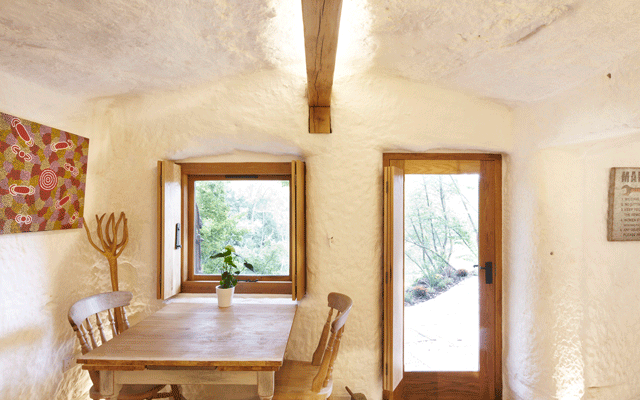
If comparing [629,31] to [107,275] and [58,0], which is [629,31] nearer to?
[58,0]

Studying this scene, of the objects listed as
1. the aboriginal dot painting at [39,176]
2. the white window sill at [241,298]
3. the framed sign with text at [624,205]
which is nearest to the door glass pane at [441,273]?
the framed sign with text at [624,205]

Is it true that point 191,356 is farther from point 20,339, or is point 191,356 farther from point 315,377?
point 20,339

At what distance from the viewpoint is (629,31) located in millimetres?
1610

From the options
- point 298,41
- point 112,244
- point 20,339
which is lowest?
point 20,339

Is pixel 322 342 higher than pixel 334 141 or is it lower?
lower

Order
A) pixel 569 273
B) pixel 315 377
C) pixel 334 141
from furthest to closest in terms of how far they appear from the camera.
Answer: pixel 334 141 < pixel 569 273 < pixel 315 377

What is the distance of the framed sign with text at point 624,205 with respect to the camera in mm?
2490

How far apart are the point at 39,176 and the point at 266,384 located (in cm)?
184

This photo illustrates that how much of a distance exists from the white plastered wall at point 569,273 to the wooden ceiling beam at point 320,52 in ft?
4.80

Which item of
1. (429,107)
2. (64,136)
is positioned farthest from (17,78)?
(429,107)

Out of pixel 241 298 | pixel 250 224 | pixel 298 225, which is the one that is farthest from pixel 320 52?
pixel 241 298

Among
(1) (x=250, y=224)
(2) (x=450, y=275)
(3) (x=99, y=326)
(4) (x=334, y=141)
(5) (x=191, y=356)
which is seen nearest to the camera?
(5) (x=191, y=356)

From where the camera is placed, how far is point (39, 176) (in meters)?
2.10

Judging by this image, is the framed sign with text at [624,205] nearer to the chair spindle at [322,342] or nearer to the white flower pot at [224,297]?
the chair spindle at [322,342]
